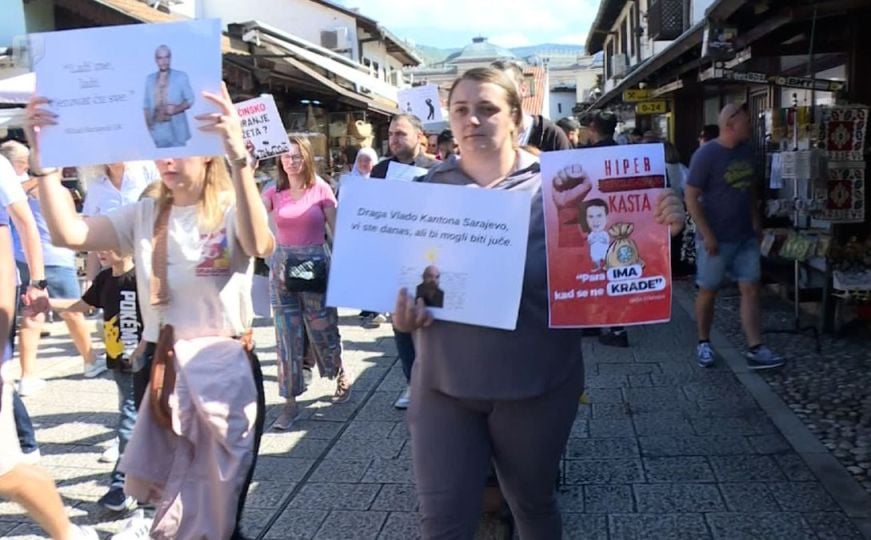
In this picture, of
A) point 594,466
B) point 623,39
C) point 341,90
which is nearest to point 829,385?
point 594,466

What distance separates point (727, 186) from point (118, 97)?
4.65m

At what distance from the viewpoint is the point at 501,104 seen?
251 cm

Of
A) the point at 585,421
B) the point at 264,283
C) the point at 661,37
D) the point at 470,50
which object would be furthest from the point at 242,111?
the point at 470,50

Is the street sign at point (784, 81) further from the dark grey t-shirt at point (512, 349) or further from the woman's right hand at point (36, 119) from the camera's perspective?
the woman's right hand at point (36, 119)

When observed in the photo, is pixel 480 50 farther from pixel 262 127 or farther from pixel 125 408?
pixel 125 408

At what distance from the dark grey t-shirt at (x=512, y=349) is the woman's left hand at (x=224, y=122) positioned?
2.31 feet

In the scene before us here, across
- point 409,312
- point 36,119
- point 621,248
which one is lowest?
point 409,312

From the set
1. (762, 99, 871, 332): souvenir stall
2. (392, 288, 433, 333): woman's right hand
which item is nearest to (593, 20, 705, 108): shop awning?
(762, 99, 871, 332): souvenir stall

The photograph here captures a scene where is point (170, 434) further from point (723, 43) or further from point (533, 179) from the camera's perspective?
point (723, 43)

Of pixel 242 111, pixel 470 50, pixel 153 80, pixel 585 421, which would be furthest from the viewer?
pixel 470 50

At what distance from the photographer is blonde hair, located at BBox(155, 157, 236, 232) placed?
10.0 feet

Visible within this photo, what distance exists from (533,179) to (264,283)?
204 cm

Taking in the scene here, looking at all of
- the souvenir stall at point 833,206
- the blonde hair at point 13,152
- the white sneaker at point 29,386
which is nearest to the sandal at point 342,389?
the white sneaker at point 29,386

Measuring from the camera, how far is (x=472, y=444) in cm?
259
